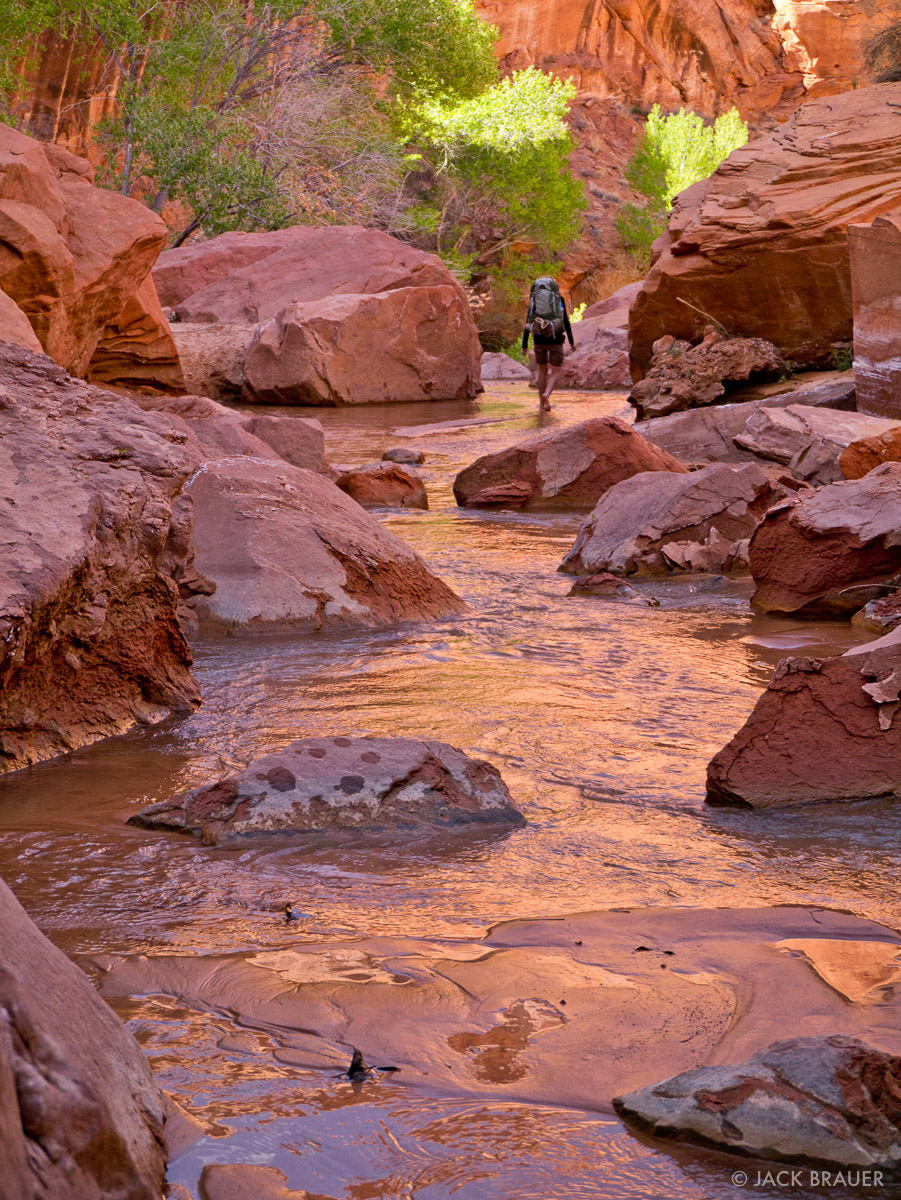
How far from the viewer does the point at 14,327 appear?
617 centimetres

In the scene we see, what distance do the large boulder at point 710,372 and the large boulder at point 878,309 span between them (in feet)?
8.15

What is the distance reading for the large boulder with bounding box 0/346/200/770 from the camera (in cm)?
352

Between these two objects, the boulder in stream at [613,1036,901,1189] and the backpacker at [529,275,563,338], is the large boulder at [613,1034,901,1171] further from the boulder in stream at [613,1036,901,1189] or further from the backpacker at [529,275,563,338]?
the backpacker at [529,275,563,338]

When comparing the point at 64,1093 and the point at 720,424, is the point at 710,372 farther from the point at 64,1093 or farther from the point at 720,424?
the point at 64,1093

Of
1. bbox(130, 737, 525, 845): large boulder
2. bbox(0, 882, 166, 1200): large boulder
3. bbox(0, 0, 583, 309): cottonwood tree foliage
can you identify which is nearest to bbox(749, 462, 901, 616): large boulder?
bbox(130, 737, 525, 845): large boulder

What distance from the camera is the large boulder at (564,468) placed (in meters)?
9.11

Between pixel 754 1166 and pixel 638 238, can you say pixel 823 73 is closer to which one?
pixel 638 238

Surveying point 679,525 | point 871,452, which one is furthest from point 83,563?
point 871,452

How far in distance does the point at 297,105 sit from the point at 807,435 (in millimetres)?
18430

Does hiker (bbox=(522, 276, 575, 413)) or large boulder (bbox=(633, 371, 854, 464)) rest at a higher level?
hiker (bbox=(522, 276, 575, 413))

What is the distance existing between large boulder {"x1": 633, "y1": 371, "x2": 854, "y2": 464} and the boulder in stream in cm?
866

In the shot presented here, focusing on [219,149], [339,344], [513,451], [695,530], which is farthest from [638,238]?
[695,530]

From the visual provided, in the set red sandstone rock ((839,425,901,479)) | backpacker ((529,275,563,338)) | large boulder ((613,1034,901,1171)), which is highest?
backpacker ((529,275,563,338))

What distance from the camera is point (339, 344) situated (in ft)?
56.6
